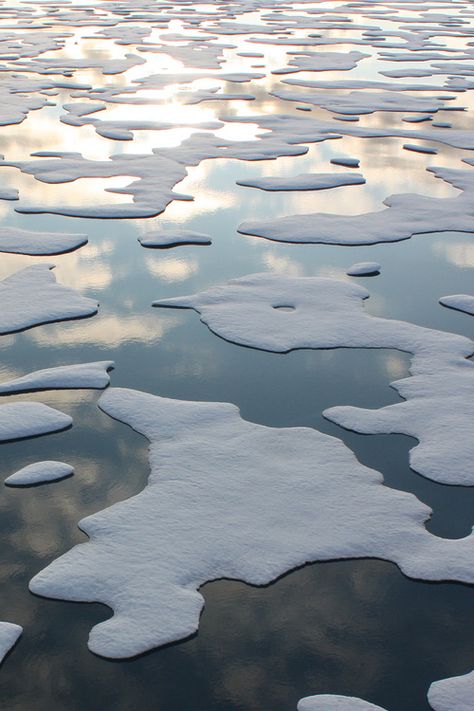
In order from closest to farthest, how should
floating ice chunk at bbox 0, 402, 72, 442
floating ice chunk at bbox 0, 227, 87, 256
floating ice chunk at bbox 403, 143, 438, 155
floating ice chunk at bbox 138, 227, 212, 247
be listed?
floating ice chunk at bbox 0, 402, 72, 442
floating ice chunk at bbox 0, 227, 87, 256
floating ice chunk at bbox 138, 227, 212, 247
floating ice chunk at bbox 403, 143, 438, 155

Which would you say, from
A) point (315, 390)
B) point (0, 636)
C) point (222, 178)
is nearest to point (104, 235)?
point (222, 178)

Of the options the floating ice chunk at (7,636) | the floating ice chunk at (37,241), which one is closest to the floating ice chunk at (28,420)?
the floating ice chunk at (7,636)

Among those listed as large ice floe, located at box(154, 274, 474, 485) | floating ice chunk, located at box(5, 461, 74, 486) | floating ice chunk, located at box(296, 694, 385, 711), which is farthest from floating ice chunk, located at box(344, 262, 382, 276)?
floating ice chunk, located at box(296, 694, 385, 711)

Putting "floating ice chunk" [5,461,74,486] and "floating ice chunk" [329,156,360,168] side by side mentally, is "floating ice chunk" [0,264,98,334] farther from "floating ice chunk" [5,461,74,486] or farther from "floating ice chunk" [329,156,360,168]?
"floating ice chunk" [329,156,360,168]

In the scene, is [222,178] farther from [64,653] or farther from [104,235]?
[64,653]

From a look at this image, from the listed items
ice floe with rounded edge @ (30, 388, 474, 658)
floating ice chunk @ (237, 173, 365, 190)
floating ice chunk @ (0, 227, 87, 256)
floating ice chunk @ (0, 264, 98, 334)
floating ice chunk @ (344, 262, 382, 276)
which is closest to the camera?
ice floe with rounded edge @ (30, 388, 474, 658)

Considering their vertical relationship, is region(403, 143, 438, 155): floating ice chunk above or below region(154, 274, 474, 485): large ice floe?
above

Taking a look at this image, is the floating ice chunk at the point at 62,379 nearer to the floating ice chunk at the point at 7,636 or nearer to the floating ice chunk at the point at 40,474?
the floating ice chunk at the point at 40,474

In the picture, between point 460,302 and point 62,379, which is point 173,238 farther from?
point 62,379
